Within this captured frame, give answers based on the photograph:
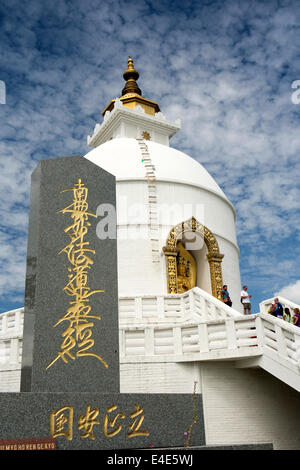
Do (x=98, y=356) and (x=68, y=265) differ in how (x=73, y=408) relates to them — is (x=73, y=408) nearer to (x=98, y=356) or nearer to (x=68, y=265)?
(x=98, y=356)

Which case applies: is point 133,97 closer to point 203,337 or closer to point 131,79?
point 131,79

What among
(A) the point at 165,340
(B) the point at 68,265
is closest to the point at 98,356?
(B) the point at 68,265

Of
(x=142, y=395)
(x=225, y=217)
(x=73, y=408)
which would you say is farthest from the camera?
(x=225, y=217)

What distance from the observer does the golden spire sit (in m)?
26.5

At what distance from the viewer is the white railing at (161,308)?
1356 cm

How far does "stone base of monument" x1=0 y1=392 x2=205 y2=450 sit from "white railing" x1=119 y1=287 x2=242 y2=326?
6933mm

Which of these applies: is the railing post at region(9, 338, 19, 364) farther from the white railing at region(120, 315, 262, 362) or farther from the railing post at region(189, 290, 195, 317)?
the railing post at region(189, 290, 195, 317)

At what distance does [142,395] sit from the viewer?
19.8 ft

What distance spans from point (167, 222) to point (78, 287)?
10.8 metres

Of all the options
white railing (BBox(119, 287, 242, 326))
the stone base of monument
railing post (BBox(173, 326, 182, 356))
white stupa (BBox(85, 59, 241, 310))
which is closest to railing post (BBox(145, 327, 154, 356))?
railing post (BBox(173, 326, 182, 356))

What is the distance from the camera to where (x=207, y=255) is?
17.8 m

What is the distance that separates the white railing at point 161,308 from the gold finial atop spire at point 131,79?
57.0ft

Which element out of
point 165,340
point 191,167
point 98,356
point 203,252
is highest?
point 191,167
